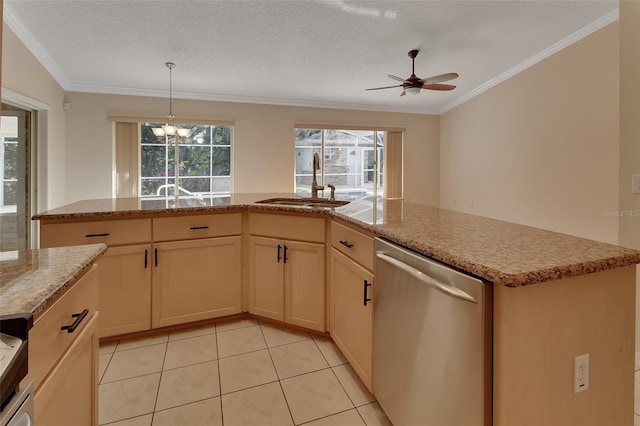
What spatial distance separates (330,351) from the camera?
2023 mm

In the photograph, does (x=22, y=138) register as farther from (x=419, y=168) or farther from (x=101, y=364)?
(x=419, y=168)

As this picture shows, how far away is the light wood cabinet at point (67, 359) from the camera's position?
689 mm

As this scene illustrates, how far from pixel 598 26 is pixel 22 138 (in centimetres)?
633

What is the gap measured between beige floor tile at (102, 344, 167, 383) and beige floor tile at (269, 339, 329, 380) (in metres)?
0.67

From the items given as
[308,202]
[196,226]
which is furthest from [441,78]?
[196,226]

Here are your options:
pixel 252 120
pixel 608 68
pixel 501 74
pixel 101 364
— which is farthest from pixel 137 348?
pixel 501 74

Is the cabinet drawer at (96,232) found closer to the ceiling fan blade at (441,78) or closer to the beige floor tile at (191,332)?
the beige floor tile at (191,332)

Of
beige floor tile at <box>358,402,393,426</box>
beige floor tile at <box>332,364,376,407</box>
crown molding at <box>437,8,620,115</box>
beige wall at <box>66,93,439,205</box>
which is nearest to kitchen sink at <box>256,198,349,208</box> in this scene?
beige floor tile at <box>332,364,376,407</box>

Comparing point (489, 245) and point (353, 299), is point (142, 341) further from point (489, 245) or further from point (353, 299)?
point (489, 245)

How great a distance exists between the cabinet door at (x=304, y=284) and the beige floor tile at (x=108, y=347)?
3.56ft

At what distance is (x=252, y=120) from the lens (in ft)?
18.6

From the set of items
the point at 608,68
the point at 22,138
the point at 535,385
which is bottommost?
the point at 535,385

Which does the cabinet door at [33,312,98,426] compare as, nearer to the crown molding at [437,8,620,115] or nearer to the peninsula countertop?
the peninsula countertop

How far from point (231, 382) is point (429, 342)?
1.15 meters
